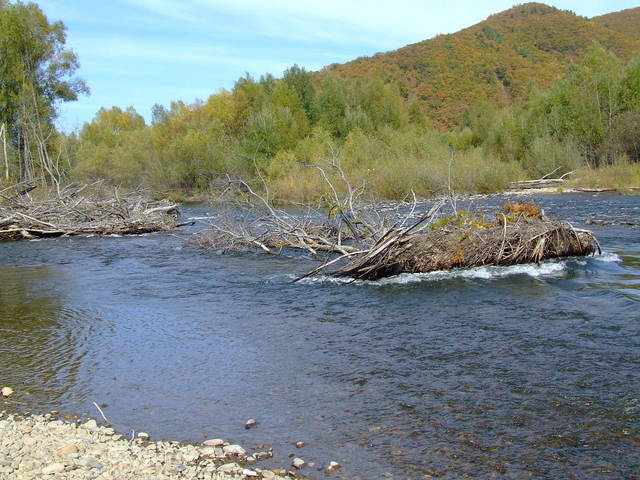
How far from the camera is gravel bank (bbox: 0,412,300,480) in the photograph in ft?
14.5

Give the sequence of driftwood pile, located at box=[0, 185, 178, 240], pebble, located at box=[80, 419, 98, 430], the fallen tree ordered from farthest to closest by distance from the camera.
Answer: driftwood pile, located at box=[0, 185, 178, 240]
the fallen tree
pebble, located at box=[80, 419, 98, 430]

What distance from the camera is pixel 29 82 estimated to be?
108ft

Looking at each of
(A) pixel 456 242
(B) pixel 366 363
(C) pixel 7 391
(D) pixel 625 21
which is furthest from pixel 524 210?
(D) pixel 625 21

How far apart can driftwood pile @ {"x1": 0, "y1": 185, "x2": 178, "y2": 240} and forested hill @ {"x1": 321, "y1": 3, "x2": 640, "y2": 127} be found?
2779 inches

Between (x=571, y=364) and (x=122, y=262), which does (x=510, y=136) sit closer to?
(x=122, y=262)

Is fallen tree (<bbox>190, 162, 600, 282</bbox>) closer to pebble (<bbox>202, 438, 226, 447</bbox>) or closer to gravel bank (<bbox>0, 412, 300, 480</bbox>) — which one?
pebble (<bbox>202, 438, 226, 447</bbox>)

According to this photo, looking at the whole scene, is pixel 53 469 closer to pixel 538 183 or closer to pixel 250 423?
pixel 250 423

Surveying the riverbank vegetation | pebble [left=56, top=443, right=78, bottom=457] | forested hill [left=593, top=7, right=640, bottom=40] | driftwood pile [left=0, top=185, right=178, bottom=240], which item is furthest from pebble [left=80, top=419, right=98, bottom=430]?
forested hill [left=593, top=7, right=640, bottom=40]

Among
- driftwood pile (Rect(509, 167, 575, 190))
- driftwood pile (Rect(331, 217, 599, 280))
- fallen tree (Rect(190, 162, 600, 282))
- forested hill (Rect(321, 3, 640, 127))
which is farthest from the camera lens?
forested hill (Rect(321, 3, 640, 127))

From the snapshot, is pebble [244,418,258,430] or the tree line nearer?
pebble [244,418,258,430]

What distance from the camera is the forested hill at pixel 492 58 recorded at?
95.8 metres

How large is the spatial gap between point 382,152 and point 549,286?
102 ft

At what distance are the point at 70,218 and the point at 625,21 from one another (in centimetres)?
13527

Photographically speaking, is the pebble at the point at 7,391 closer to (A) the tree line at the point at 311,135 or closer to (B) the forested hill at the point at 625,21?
(A) the tree line at the point at 311,135
